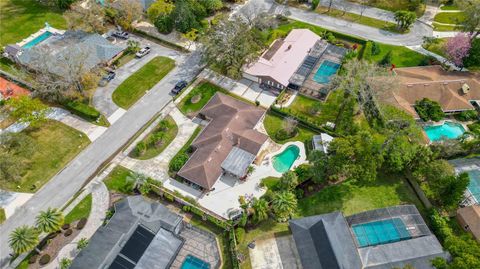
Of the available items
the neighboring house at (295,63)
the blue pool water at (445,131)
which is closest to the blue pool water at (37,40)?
the neighboring house at (295,63)

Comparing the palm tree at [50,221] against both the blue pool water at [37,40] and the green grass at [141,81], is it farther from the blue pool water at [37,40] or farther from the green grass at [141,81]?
the blue pool water at [37,40]

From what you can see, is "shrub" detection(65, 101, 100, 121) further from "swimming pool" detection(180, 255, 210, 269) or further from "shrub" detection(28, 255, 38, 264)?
"swimming pool" detection(180, 255, 210, 269)

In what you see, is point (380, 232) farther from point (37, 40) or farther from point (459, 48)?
point (37, 40)

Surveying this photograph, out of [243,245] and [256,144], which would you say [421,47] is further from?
[243,245]

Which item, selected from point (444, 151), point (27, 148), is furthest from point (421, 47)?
point (27, 148)

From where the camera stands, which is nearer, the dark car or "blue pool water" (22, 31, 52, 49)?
the dark car

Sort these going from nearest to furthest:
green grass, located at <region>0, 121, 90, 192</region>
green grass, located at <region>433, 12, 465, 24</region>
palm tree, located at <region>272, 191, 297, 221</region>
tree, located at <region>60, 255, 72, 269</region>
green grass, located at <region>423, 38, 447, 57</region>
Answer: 1. tree, located at <region>60, 255, 72, 269</region>
2. palm tree, located at <region>272, 191, 297, 221</region>
3. green grass, located at <region>0, 121, 90, 192</region>
4. green grass, located at <region>423, 38, 447, 57</region>
5. green grass, located at <region>433, 12, 465, 24</region>

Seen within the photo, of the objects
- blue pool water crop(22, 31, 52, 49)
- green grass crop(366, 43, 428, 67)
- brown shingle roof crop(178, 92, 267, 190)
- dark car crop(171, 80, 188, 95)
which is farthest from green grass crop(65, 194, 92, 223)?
green grass crop(366, 43, 428, 67)

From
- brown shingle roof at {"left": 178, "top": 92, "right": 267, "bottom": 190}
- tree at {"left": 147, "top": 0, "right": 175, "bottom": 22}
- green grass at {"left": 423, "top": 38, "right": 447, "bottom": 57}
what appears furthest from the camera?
tree at {"left": 147, "top": 0, "right": 175, "bottom": 22}
